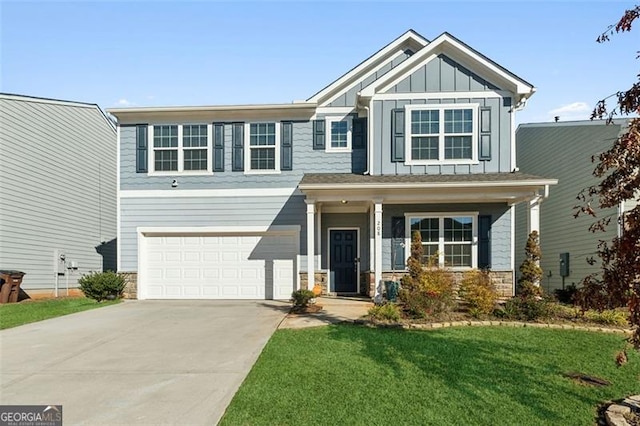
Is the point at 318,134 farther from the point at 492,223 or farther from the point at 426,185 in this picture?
the point at 492,223

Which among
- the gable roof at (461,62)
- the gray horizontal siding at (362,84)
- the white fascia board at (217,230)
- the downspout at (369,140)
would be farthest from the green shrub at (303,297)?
the gray horizontal siding at (362,84)

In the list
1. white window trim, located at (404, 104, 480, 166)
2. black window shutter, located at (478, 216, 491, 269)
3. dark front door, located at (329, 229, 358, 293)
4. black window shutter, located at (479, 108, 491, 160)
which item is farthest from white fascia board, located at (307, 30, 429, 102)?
black window shutter, located at (478, 216, 491, 269)

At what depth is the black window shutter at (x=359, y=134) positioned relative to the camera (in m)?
13.1

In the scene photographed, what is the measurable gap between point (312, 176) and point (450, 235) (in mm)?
4506

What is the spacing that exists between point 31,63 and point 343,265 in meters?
10.1

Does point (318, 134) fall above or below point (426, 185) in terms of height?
above

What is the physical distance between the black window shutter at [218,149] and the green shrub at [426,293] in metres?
6.75

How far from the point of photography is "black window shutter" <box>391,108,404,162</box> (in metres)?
12.4

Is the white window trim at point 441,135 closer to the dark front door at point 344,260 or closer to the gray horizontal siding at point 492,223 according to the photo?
the gray horizontal siding at point 492,223

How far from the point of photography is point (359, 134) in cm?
1310

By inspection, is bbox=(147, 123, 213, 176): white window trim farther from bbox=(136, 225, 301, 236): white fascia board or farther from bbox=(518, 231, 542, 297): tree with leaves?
bbox=(518, 231, 542, 297): tree with leaves

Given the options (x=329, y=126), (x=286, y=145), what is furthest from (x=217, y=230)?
(x=329, y=126)

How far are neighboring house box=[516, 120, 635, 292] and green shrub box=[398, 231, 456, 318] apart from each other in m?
6.31

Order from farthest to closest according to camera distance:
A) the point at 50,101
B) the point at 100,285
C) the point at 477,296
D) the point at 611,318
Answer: the point at 50,101, the point at 100,285, the point at 477,296, the point at 611,318
